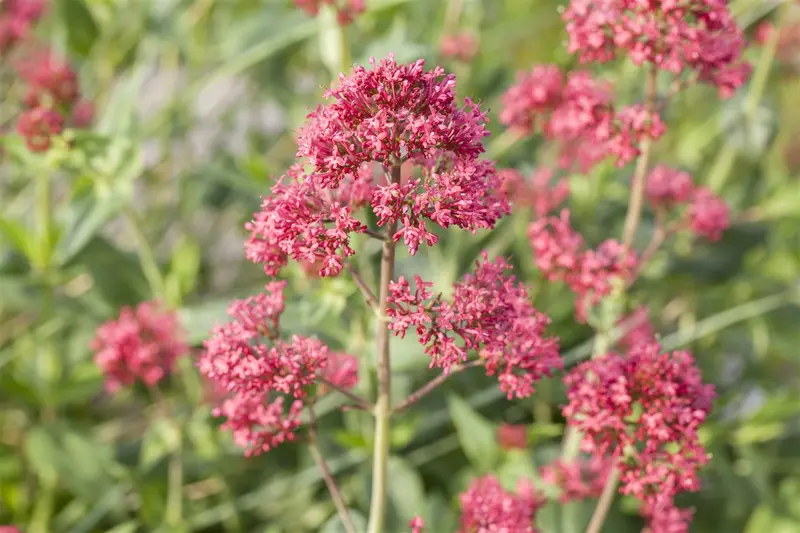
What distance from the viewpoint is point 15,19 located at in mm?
2109

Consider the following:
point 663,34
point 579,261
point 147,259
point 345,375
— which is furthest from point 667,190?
point 147,259

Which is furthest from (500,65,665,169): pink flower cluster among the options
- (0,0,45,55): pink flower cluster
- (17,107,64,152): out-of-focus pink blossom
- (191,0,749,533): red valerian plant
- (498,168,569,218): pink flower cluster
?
(0,0,45,55): pink flower cluster

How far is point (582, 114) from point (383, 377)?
500mm

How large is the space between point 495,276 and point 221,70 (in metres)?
1.57

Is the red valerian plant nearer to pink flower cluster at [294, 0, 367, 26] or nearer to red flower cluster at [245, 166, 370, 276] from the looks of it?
red flower cluster at [245, 166, 370, 276]

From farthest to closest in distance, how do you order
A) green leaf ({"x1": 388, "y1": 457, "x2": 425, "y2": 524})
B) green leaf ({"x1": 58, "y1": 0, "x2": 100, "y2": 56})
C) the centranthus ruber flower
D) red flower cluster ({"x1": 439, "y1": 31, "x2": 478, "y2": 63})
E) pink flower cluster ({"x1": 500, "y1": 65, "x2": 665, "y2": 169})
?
green leaf ({"x1": 58, "y1": 0, "x2": 100, "y2": 56}) < red flower cluster ({"x1": 439, "y1": 31, "x2": 478, "y2": 63}) < green leaf ({"x1": 388, "y1": 457, "x2": 425, "y2": 524}) < pink flower cluster ({"x1": 500, "y1": 65, "x2": 665, "y2": 169}) < the centranthus ruber flower

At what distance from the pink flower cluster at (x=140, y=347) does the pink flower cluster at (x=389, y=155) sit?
846mm

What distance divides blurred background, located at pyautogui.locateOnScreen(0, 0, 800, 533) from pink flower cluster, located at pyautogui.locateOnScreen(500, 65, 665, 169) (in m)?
0.21

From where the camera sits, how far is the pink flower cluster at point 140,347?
1.61 m

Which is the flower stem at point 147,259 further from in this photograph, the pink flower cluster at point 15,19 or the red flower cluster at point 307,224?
the red flower cluster at point 307,224

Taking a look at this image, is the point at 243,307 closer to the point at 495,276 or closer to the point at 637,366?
→ the point at 495,276

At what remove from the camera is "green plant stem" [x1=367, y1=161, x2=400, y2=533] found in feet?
2.84

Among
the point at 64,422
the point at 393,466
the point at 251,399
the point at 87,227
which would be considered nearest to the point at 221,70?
the point at 87,227

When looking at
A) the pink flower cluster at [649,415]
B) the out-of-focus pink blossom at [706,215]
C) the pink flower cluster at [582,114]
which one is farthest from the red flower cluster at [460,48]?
the pink flower cluster at [649,415]
